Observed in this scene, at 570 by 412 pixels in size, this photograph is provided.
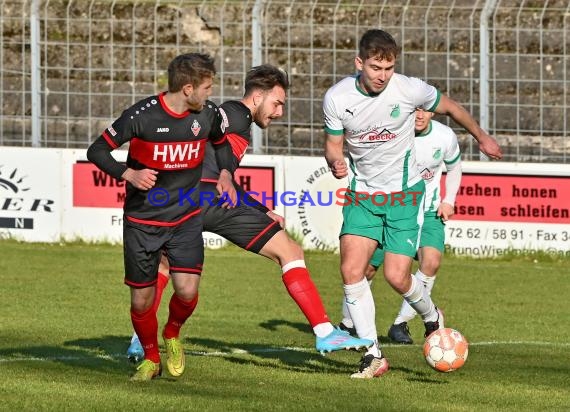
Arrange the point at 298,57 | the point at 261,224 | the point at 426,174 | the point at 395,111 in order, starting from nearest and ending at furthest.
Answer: the point at 395,111
the point at 261,224
the point at 426,174
the point at 298,57

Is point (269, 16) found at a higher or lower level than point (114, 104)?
higher

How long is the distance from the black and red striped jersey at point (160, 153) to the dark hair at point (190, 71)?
0.16m

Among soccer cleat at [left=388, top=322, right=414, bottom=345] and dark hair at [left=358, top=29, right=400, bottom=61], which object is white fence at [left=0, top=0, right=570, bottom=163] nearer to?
soccer cleat at [left=388, top=322, right=414, bottom=345]

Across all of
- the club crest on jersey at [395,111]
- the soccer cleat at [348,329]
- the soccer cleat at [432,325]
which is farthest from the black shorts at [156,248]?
the soccer cleat at [348,329]

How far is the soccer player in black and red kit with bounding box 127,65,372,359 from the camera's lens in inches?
347

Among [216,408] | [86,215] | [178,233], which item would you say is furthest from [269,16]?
[216,408]

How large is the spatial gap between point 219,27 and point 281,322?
7.89m

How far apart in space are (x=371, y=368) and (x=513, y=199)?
911cm

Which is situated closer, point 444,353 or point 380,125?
point 444,353

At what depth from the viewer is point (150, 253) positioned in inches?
330

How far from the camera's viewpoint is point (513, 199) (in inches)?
685

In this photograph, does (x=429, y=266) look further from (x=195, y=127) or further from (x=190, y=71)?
(x=190, y=71)

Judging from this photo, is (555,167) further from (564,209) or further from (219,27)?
(219,27)

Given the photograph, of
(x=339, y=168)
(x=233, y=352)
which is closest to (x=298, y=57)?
(x=233, y=352)
